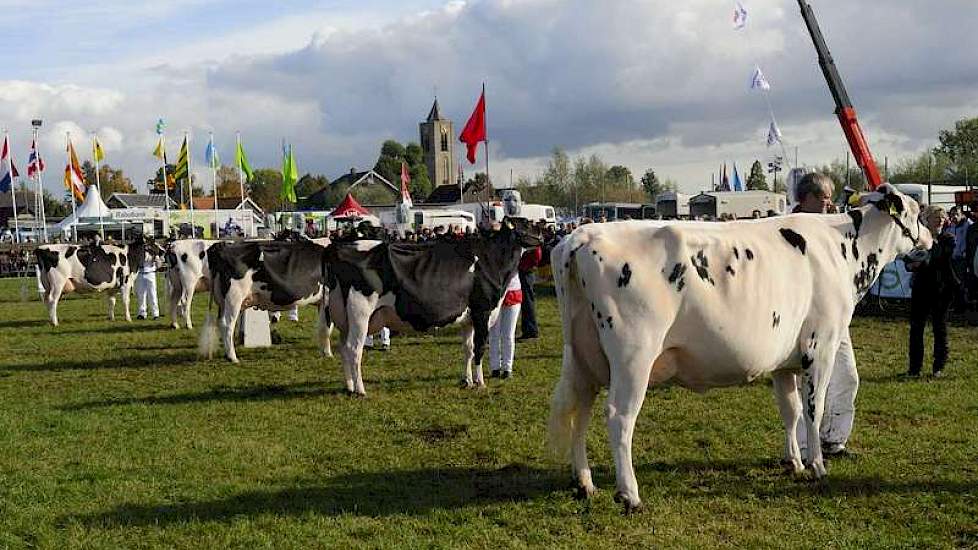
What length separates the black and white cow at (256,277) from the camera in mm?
14625

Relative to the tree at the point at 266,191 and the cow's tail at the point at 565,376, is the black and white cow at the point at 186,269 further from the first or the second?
the tree at the point at 266,191

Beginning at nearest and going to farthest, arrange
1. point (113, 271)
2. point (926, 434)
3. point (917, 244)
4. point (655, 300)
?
point (655, 300), point (917, 244), point (926, 434), point (113, 271)

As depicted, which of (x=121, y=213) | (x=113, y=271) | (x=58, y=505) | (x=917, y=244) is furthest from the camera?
(x=121, y=213)

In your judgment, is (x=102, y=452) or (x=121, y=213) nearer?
(x=102, y=452)

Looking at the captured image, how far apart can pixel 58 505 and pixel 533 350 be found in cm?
885

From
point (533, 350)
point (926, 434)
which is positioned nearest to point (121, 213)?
point (533, 350)

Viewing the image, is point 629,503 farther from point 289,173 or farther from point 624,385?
point 289,173

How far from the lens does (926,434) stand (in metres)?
8.41

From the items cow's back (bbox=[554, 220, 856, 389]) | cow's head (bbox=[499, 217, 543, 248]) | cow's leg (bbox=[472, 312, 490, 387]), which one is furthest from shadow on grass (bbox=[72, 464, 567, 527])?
cow's head (bbox=[499, 217, 543, 248])

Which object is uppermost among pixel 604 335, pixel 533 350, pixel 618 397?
pixel 604 335

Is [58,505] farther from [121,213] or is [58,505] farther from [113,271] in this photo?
[121,213]

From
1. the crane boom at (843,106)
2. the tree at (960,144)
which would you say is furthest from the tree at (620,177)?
the crane boom at (843,106)

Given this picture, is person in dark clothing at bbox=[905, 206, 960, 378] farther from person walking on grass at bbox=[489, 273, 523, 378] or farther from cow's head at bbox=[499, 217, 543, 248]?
person walking on grass at bbox=[489, 273, 523, 378]

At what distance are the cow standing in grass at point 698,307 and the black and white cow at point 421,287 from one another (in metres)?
5.01
